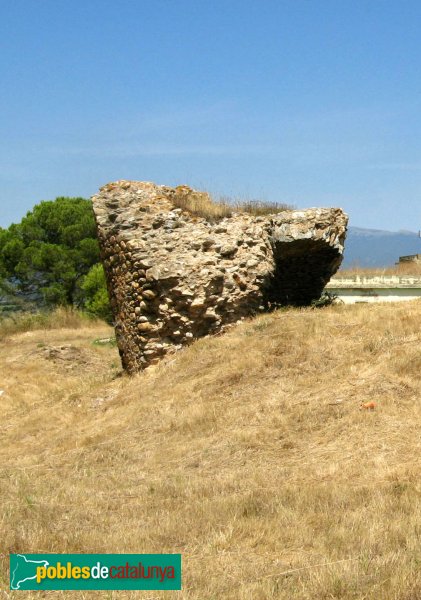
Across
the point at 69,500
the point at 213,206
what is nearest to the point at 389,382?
the point at 69,500

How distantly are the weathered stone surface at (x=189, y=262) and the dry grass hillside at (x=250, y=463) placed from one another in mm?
527

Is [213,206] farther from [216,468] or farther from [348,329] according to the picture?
[216,468]

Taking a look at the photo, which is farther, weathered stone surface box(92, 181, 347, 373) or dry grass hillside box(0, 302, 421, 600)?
weathered stone surface box(92, 181, 347, 373)

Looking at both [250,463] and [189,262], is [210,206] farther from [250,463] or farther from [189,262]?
[250,463]

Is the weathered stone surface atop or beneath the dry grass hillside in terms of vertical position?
atop

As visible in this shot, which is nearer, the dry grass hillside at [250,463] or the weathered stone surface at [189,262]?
the dry grass hillside at [250,463]

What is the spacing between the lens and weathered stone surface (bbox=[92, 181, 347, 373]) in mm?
12797

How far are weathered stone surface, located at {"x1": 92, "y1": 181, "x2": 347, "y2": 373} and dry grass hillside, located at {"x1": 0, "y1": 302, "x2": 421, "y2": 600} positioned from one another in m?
0.53

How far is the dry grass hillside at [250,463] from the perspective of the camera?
4836 mm

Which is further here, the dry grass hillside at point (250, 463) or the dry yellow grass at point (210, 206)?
the dry yellow grass at point (210, 206)

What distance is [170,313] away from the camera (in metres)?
12.8

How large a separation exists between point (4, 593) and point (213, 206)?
10.4 m

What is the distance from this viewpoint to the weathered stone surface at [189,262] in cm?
1280

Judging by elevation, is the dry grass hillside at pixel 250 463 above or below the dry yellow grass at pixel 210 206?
below
